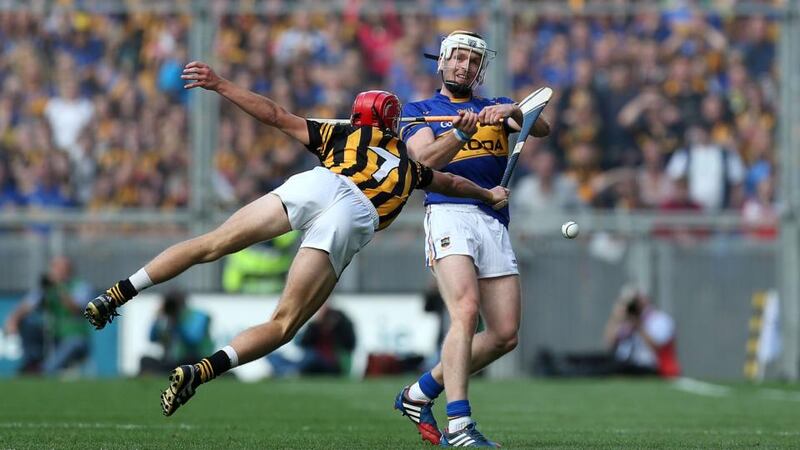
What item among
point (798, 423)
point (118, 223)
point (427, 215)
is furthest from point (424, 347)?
point (427, 215)

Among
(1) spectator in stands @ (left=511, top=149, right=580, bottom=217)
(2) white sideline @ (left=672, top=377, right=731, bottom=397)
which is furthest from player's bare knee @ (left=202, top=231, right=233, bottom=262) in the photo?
(1) spectator in stands @ (left=511, top=149, right=580, bottom=217)

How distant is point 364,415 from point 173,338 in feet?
21.0

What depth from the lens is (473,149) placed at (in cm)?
918

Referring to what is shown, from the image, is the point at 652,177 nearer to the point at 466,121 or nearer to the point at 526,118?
the point at 526,118

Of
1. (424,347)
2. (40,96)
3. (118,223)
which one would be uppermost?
(40,96)

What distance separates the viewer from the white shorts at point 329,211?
26.5ft

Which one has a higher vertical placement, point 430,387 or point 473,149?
point 473,149

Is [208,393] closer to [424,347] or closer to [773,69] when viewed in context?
[424,347]

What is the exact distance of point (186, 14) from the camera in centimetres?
1862

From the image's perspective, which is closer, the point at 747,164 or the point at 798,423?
the point at 798,423

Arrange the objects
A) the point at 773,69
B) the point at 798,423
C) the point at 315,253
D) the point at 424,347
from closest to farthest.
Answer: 1. the point at 315,253
2. the point at 798,423
3. the point at 424,347
4. the point at 773,69

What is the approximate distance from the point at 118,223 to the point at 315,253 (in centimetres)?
1082

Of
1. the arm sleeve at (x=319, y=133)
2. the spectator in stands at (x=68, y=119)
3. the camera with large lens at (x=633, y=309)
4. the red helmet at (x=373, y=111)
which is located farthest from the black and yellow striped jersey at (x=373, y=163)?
the spectator in stands at (x=68, y=119)

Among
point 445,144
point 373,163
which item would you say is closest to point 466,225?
point 445,144
